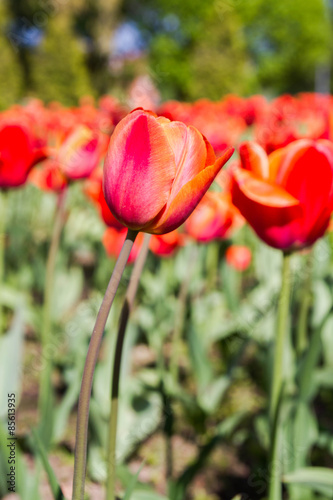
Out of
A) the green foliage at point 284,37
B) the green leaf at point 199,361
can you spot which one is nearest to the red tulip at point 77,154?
the green leaf at point 199,361

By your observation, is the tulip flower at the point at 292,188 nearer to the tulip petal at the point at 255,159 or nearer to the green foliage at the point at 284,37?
the tulip petal at the point at 255,159

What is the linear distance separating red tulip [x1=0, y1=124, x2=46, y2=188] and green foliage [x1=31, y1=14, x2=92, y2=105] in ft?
28.7

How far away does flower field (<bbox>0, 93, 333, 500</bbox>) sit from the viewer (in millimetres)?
510

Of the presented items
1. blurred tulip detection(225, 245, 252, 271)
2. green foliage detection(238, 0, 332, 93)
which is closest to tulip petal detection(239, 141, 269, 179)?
blurred tulip detection(225, 245, 252, 271)

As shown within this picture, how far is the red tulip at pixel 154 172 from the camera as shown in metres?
0.50

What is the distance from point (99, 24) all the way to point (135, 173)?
1837 centimetres

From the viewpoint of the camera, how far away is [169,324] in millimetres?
2023

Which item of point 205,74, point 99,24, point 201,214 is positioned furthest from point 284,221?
point 99,24

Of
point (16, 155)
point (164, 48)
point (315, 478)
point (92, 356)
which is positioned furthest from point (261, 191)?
point (164, 48)

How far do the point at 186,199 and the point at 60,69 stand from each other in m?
9.84

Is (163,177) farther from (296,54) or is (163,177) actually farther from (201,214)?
(296,54)

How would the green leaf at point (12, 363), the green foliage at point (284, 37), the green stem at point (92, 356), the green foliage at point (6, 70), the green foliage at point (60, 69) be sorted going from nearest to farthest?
the green stem at point (92, 356) → the green leaf at point (12, 363) → the green foliage at point (6, 70) → the green foliage at point (60, 69) → the green foliage at point (284, 37)

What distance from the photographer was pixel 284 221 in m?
0.74

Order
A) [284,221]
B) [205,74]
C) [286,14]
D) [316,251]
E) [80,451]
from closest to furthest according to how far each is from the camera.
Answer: [80,451] < [284,221] < [316,251] < [205,74] < [286,14]
